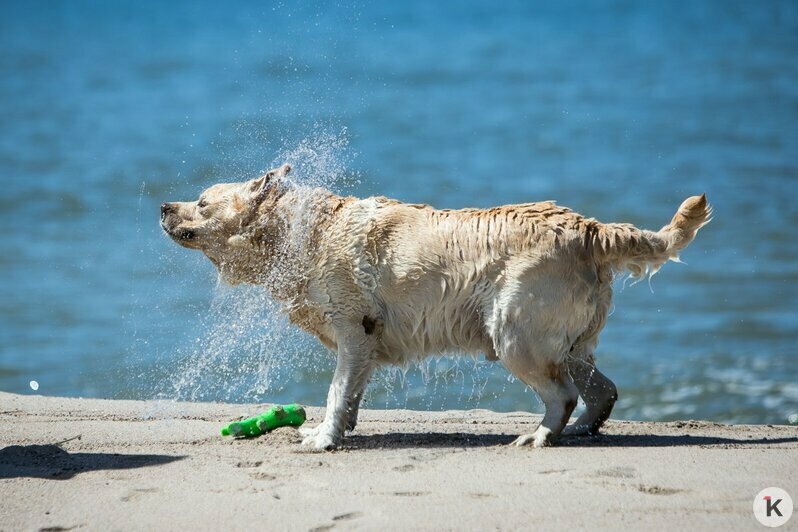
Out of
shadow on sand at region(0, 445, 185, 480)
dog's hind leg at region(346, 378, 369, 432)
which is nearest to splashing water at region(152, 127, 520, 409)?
dog's hind leg at region(346, 378, 369, 432)

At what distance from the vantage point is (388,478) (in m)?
5.94

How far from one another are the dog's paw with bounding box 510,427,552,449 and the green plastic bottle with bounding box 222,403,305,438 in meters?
1.61

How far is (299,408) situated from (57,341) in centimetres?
688

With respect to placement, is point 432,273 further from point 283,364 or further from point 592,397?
point 283,364

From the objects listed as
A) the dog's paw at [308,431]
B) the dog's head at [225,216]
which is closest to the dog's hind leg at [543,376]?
the dog's paw at [308,431]

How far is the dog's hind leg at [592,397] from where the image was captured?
23.6 ft

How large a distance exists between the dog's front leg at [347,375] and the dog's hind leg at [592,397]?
1.31 m

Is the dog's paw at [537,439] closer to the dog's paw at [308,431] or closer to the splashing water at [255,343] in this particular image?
the dog's paw at [308,431]

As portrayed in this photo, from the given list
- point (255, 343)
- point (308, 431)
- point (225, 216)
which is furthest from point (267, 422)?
point (255, 343)

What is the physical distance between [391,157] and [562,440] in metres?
14.7

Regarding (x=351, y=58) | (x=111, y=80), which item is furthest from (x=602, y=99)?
(x=111, y=80)

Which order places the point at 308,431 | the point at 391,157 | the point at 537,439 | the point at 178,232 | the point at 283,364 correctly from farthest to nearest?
the point at 391,157
the point at 283,364
the point at 178,232
the point at 308,431
the point at 537,439

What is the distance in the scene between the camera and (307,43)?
30078 millimetres

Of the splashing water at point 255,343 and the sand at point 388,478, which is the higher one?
the splashing water at point 255,343
